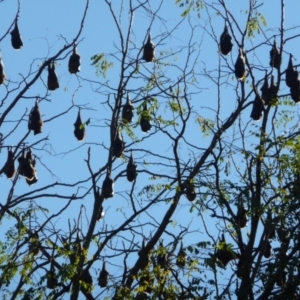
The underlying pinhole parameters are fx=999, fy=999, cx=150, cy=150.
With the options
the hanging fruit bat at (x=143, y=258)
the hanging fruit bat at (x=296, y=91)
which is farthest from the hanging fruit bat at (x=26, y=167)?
the hanging fruit bat at (x=296, y=91)

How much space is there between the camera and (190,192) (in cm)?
1308

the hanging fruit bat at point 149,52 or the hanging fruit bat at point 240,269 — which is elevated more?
the hanging fruit bat at point 149,52

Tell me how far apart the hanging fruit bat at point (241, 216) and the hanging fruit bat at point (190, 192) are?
759 millimetres

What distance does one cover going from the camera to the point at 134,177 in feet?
45.9

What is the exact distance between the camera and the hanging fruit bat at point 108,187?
1362 cm

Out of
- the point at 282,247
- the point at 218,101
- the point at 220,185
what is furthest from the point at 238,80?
the point at 282,247

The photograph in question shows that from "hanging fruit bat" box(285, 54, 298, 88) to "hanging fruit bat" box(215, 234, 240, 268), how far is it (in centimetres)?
316

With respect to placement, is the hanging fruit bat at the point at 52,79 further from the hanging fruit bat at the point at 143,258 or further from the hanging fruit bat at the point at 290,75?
→ the hanging fruit bat at the point at 290,75

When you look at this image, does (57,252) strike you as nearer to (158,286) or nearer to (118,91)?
(158,286)

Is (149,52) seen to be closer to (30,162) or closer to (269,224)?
(30,162)

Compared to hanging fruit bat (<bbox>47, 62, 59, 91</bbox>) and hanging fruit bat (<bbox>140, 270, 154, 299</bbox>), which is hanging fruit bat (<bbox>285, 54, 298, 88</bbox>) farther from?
hanging fruit bat (<bbox>140, 270, 154, 299</bbox>)

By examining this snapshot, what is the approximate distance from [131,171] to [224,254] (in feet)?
7.51

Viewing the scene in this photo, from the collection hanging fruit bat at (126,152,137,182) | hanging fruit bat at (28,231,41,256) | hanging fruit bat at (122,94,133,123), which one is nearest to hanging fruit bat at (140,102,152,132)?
hanging fruit bat at (122,94,133,123)

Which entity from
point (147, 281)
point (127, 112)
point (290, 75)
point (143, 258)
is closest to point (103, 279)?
point (143, 258)
